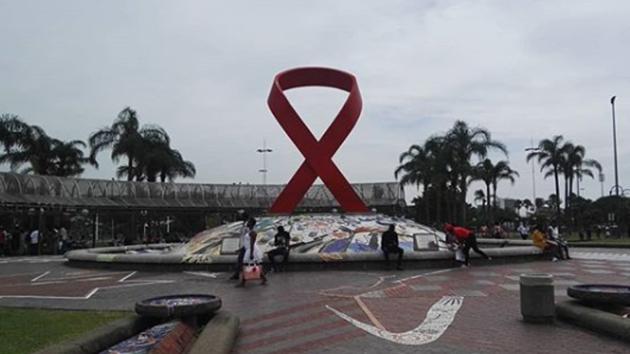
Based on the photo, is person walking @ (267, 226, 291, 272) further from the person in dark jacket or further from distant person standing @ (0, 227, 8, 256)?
distant person standing @ (0, 227, 8, 256)

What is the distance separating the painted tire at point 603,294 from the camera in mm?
8578

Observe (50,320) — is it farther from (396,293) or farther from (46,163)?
(46,163)

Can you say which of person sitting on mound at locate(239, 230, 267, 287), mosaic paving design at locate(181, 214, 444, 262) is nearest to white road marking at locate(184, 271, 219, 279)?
mosaic paving design at locate(181, 214, 444, 262)

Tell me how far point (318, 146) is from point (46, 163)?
3073 centimetres

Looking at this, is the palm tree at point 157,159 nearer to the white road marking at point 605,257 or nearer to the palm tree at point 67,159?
the palm tree at point 67,159

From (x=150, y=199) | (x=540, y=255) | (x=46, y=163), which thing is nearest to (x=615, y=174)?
(x=540, y=255)

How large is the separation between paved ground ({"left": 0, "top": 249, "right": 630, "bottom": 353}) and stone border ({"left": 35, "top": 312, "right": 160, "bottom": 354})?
4.38 ft

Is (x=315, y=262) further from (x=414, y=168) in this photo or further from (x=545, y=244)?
(x=414, y=168)

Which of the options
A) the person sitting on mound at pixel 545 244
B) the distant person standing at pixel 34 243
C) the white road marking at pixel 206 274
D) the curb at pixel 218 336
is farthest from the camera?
the distant person standing at pixel 34 243

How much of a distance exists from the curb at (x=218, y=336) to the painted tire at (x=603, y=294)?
4.97 meters

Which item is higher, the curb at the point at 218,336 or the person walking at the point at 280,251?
the person walking at the point at 280,251

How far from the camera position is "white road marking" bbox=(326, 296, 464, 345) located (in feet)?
26.2

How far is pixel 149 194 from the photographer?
136 ft

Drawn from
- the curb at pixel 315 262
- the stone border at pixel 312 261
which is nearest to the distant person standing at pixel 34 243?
the stone border at pixel 312 261
